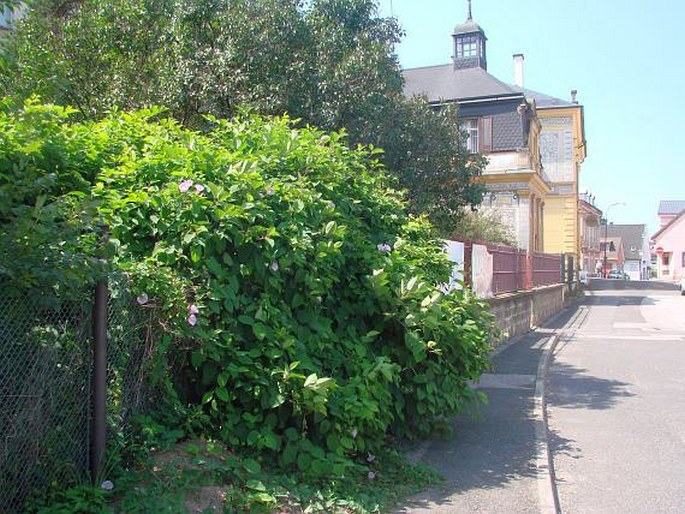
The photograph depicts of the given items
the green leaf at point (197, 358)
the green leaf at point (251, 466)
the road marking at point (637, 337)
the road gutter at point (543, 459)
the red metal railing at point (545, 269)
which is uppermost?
the red metal railing at point (545, 269)

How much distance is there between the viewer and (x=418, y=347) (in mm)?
6020

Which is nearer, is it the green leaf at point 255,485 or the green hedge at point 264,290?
the green leaf at point 255,485

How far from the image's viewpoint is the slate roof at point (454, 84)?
35.1m

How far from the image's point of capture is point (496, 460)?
6480 millimetres

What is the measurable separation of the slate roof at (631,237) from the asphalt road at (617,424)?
405ft

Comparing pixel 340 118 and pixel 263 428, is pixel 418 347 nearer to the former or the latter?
pixel 263 428

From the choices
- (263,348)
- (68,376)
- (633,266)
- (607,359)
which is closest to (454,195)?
(607,359)

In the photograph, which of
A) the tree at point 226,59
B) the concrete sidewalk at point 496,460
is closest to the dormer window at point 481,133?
the tree at point 226,59

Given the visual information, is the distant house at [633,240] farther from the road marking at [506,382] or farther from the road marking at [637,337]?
the road marking at [506,382]

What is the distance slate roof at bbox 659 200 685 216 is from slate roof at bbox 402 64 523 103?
3768 inches

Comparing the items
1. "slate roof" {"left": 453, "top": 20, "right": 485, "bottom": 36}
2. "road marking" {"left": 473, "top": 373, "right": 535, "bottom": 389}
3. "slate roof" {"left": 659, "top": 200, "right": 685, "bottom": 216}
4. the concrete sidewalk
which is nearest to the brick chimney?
"slate roof" {"left": 453, "top": 20, "right": 485, "bottom": 36}

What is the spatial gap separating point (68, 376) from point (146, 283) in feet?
2.51

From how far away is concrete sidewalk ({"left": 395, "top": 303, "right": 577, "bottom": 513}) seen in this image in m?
5.30

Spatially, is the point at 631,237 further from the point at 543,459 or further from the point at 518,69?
the point at 543,459
